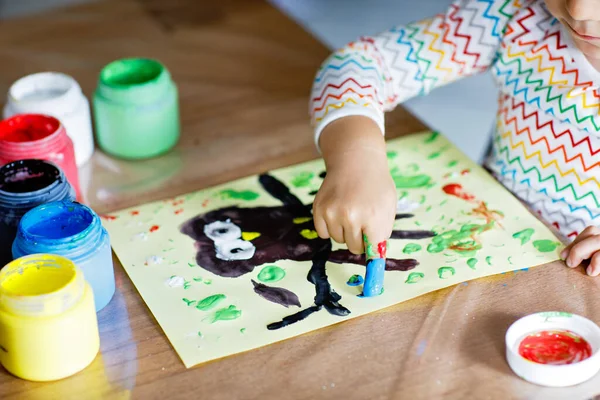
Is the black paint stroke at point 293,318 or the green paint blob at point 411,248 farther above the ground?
the green paint blob at point 411,248

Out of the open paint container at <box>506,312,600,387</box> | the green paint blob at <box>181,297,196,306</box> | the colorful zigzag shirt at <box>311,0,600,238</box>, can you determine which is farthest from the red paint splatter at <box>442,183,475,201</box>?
the green paint blob at <box>181,297,196,306</box>

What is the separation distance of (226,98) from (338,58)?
198mm

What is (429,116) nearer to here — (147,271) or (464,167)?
(464,167)

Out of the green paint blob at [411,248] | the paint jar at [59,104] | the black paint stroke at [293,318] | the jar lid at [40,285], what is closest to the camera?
the jar lid at [40,285]

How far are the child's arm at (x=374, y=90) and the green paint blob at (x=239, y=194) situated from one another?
0.10 metres

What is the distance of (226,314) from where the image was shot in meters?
0.77

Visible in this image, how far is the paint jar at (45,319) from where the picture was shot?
26.0 inches

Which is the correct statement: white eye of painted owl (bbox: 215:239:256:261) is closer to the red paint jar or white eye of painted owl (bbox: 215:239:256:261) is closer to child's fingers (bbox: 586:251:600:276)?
the red paint jar

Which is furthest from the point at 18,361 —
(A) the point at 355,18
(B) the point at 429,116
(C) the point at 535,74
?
(A) the point at 355,18

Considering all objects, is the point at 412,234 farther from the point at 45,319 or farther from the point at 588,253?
the point at 45,319

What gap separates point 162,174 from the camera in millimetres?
1002

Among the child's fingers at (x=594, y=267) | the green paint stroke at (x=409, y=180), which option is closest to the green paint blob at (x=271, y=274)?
the green paint stroke at (x=409, y=180)

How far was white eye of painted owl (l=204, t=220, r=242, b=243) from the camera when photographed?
0.88 meters

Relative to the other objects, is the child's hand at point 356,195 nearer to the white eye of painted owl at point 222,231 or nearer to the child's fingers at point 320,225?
the child's fingers at point 320,225
